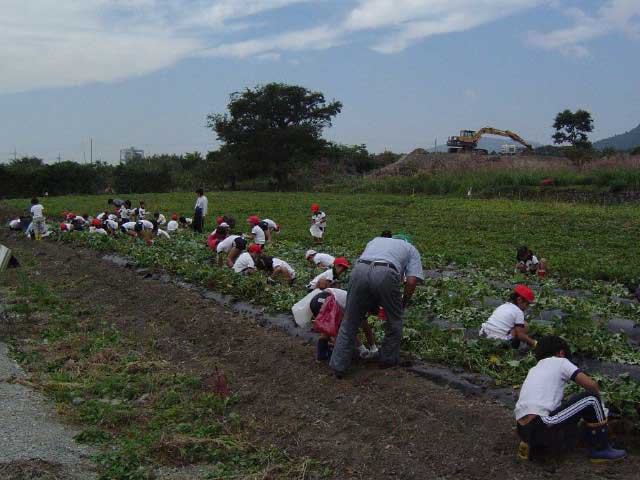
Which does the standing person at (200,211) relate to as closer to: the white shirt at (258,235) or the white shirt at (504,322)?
the white shirt at (258,235)

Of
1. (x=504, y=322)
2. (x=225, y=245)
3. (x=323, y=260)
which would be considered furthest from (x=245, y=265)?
(x=504, y=322)

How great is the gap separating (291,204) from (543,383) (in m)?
29.7

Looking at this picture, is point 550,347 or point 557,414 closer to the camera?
point 557,414

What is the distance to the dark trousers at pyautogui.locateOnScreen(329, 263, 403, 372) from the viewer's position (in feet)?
22.8

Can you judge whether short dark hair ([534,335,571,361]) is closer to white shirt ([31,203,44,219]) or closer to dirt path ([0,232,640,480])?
dirt path ([0,232,640,480])

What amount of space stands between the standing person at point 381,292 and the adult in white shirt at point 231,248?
6.38 meters

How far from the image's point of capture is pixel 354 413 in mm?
6344

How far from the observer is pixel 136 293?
504 inches

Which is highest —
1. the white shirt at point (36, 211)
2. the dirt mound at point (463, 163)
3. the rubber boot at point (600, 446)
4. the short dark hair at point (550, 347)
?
the dirt mound at point (463, 163)

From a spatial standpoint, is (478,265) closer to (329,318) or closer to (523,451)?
(329,318)

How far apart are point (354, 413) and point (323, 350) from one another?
1466mm

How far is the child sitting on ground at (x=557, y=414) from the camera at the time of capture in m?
5.09

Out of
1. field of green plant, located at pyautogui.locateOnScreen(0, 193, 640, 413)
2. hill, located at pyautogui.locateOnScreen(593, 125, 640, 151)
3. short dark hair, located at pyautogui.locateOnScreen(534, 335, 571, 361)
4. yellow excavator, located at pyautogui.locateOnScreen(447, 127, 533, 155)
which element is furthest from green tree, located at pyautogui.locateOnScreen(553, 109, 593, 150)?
hill, located at pyautogui.locateOnScreen(593, 125, 640, 151)

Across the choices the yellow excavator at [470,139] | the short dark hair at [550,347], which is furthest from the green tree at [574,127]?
the short dark hair at [550,347]
